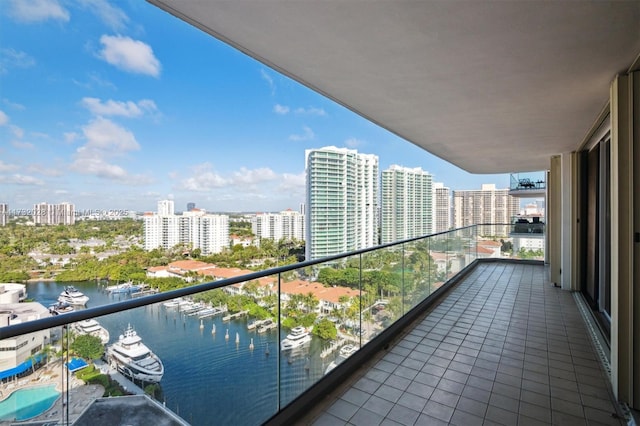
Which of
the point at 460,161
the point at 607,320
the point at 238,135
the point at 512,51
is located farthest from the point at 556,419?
the point at 238,135

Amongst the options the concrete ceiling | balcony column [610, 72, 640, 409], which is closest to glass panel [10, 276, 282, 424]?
the concrete ceiling

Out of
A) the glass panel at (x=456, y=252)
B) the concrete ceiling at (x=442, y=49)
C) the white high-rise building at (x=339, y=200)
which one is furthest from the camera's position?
the white high-rise building at (x=339, y=200)

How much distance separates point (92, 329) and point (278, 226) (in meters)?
17.6

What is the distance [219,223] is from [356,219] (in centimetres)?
1004

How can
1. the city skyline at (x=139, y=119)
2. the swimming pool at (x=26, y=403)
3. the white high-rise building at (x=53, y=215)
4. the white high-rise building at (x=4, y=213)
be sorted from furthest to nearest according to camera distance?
the city skyline at (x=139, y=119)
the white high-rise building at (x=53, y=215)
the white high-rise building at (x=4, y=213)
the swimming pool at (x=26, y=403)

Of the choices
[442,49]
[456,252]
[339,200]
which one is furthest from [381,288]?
[339,200]

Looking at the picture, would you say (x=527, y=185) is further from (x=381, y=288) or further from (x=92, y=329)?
(x=92, y=329)

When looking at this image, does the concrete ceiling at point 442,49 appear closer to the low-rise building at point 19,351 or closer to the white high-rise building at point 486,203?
the low-rise building at point 19,351

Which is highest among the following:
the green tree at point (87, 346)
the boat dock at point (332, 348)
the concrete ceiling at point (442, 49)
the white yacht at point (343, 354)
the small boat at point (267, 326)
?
the concrete ceiling at point (442, 49)

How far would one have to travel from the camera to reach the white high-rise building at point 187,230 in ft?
36.1

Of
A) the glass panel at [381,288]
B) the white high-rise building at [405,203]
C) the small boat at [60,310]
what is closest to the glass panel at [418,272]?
the glass panel at [381,288]

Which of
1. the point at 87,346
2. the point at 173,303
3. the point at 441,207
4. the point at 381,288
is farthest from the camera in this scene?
the point at 441,207

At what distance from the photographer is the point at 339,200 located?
19.7 meters

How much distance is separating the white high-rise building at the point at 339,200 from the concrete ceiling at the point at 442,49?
12103mm
